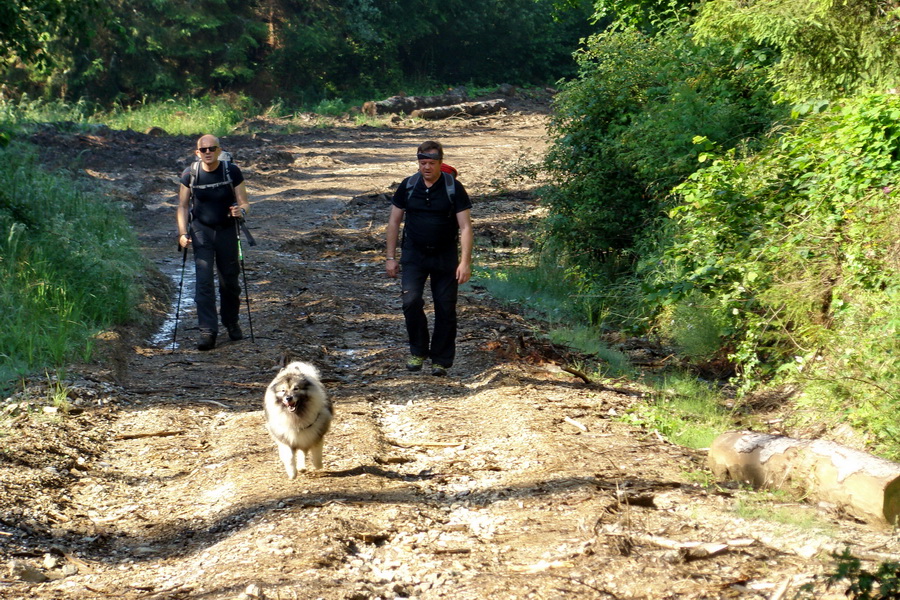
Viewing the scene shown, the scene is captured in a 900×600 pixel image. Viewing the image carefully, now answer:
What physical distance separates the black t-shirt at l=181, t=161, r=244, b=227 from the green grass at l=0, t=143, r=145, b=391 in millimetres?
1615

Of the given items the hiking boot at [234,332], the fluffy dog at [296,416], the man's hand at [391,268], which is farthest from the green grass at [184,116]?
the fluffy dog at [296,416]

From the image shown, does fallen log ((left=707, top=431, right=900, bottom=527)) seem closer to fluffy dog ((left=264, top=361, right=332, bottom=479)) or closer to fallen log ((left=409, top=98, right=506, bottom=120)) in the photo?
fluffy dog ((left=264, top=361, right=332, bottom=479))

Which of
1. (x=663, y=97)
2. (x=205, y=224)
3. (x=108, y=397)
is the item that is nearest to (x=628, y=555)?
(x=108, y=397)

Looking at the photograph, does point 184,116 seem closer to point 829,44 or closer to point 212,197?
point 212,197

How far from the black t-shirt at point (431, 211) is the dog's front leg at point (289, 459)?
2.90 meters

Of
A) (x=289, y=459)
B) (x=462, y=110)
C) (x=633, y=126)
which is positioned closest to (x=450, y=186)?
(x=289, y=459)

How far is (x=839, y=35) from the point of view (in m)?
10.2

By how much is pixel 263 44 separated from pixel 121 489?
121 ft

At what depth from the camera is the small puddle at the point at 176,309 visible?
34.6 ft

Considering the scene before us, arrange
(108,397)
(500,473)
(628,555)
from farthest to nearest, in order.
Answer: (108,397)
(500,473)
(628,555)

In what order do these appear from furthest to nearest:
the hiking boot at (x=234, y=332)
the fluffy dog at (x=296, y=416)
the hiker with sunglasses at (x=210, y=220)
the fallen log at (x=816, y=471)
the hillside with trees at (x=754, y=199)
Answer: the hiking boot at (x=234, y=332) → the hiker with sunglasses at (x=210, y=220) → the hillside with trees at (x=754, y=199) → the fluffy dog at (x=296, y=416) → the fallen log at (x=816, y=471)

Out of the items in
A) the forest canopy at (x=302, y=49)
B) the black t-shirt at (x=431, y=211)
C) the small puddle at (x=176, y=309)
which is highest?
the forest canopy at (x=302, y=49)

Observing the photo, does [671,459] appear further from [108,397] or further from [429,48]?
[429,48]

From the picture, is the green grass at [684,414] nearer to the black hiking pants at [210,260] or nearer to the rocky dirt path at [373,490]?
the rocky dirt path at [373,490]
